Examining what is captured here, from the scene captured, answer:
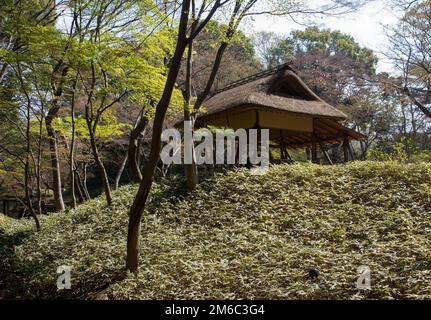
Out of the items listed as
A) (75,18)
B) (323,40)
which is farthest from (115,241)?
(323,40)

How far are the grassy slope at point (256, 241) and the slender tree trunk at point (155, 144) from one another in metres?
0.44

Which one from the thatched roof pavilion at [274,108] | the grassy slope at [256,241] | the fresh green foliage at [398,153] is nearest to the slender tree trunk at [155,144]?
the grassy slope at [256,241]

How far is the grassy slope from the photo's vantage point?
525cm

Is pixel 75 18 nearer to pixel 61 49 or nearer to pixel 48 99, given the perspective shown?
pixel 61 49

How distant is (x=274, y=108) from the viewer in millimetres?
12648

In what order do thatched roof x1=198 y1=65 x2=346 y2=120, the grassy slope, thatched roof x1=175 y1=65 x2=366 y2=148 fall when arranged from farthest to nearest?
thatched roof x1=175 y1=65 x2=366 y2=148, thatched roof x1=198 y1=65 x2=346 y2=120, the grassy slope

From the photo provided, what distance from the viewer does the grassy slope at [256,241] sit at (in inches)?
207

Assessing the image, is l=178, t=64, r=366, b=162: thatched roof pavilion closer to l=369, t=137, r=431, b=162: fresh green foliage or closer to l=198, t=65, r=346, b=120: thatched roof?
l=198, t=65, r=346, b=120: thatched roof

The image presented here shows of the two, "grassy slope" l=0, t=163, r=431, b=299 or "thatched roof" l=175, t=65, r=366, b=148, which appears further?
"thatched roof" l=175, t=65, r=366, b=148

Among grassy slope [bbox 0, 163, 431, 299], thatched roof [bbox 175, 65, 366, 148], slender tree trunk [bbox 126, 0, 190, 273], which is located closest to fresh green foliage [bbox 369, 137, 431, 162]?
thatched roof [bbox 175, 65, 366, 148]

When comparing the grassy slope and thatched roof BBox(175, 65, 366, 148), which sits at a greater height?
thatched roof BBox(175, 65, 366, 148)

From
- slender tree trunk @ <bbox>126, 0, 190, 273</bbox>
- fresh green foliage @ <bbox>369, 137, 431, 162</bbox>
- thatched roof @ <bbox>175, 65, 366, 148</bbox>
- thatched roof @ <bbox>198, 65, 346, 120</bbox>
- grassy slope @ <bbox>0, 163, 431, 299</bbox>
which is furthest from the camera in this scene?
thatched roof @ <bbox>175, 65, 366, 148</bbox>

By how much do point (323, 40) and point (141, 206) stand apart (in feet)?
94.7

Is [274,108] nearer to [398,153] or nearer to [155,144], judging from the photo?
[398,153]
